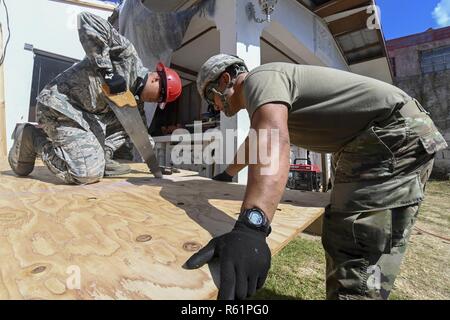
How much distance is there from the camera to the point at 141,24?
4191 mm

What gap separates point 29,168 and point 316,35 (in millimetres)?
5431

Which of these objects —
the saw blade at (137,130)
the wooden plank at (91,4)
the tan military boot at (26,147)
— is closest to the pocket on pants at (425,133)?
the saw blade at (137,130)

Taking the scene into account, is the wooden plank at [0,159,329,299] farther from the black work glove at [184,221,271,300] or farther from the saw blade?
the saw blade

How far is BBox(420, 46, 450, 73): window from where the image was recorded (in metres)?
11.0

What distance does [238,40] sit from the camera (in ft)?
11.0

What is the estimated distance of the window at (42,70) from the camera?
5.86 meters

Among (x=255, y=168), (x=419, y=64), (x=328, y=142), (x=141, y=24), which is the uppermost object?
(x=419, y=64)

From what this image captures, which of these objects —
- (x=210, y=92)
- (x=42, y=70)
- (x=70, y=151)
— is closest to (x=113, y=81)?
(x=70, y=151)

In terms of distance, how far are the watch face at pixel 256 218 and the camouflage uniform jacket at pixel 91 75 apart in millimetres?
1969

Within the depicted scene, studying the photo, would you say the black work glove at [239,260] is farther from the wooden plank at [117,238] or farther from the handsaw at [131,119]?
the handsaw at [131,119]

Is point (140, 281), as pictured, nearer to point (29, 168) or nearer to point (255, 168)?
point (255, 168)

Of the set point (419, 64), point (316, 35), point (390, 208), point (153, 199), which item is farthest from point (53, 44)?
point (419, 64)

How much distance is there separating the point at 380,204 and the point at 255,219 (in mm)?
688

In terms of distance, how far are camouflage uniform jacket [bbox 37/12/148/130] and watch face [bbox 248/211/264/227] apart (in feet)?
6.46
